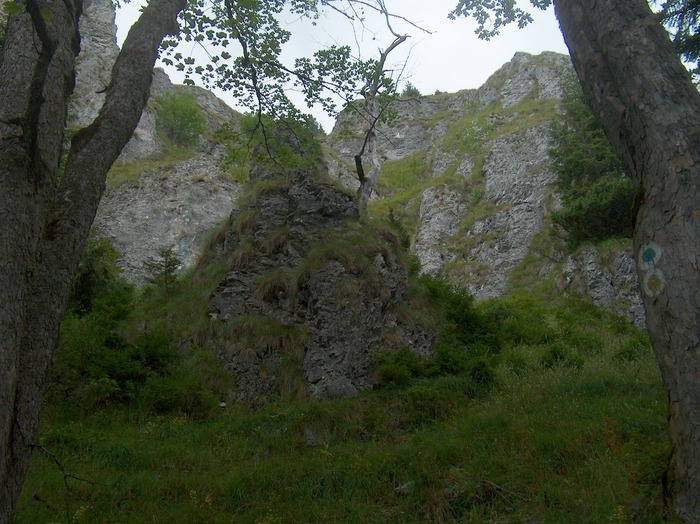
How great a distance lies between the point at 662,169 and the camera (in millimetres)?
3400

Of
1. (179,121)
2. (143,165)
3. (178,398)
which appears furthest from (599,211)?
(179,121)

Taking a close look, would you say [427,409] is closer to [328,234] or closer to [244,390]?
[244,390]

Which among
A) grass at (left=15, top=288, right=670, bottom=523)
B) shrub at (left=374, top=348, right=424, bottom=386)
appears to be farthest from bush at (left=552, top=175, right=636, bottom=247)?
shrub at (left=374, top=348, right=424, bottom=386)

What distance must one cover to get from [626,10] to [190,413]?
23.4 feet

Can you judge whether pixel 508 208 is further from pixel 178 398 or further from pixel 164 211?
pixel 178 398

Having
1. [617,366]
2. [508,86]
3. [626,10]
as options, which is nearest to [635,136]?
[626,10]

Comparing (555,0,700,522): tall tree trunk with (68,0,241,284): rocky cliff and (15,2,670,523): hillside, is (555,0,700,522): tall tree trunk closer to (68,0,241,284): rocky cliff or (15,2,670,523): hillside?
(15,2,670,523): hillside

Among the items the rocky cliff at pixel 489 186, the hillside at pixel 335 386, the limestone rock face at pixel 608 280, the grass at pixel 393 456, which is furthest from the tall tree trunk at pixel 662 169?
the limestone rock face at pixel 608 280

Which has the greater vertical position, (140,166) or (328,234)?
(140,166)

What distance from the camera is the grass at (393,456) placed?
4828 millimetres

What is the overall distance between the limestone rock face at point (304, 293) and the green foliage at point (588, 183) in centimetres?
639

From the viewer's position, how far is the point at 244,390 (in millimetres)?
9094

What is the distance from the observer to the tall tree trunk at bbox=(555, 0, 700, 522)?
10.1ft

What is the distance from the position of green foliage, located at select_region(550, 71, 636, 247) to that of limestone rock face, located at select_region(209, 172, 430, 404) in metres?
6.39
